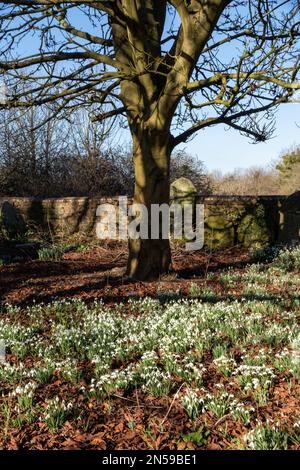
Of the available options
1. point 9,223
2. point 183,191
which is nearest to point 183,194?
point 183,191

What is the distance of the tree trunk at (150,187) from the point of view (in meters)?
8.91

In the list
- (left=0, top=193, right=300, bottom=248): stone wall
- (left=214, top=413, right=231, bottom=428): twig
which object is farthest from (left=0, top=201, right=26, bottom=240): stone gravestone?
(left=214, top=413, right=231, bottom=428): twig

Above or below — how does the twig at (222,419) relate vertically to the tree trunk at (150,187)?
below

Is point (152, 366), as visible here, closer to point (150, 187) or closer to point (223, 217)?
point (150, 187)

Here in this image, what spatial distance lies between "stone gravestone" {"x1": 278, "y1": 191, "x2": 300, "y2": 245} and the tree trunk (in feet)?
19.9

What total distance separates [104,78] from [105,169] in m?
10.4

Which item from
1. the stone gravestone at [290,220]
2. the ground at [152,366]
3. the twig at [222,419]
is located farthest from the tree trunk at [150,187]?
the stone gravestone at [290,220]

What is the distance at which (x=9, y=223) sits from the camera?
1515 cm

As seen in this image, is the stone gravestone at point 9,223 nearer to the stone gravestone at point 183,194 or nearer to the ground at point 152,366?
the stone gravestone at point 183,194

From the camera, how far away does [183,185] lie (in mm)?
13977

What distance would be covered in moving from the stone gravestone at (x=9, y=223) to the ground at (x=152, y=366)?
6.54m

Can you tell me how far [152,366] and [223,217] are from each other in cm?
949

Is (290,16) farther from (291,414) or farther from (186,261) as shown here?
(291,414)

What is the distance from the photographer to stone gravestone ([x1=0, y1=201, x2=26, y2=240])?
15.1 m
